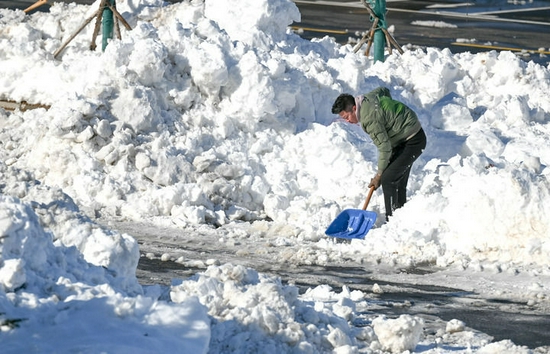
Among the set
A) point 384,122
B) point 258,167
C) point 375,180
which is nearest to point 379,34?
point 258,167

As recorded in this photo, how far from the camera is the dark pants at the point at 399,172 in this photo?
1030cm

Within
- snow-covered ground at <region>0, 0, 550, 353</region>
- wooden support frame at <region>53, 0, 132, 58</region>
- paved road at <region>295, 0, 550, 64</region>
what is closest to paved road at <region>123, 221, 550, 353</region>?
snow-covered ground at <region>0, 0, 550, 353</region>

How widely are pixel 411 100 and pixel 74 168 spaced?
12.1 feet

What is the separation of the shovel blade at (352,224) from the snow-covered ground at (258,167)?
112mm

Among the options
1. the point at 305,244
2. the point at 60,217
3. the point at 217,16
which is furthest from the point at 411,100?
the point at 60,217

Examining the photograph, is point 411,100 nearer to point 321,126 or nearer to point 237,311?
point 321,126

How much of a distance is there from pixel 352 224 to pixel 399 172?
2.03 feet

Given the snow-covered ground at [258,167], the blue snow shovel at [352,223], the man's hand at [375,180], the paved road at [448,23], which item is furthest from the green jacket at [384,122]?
the paved road at [448,23]

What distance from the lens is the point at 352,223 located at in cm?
1018

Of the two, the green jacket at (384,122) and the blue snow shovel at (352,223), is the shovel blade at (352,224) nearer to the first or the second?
the blue snow shovel at (352,223)

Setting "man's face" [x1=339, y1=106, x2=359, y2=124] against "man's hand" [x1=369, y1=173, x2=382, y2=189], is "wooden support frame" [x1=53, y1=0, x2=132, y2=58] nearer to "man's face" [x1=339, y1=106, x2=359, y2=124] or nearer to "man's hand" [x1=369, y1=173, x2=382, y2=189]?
"man's face" [x1=339, y1=106, x2=359, y2=124]

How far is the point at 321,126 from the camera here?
11539 millimetres

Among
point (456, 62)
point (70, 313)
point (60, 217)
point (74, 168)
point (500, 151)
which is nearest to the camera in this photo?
point (70, 313)

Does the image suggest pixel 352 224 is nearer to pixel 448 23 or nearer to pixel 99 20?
pixel 99 20
